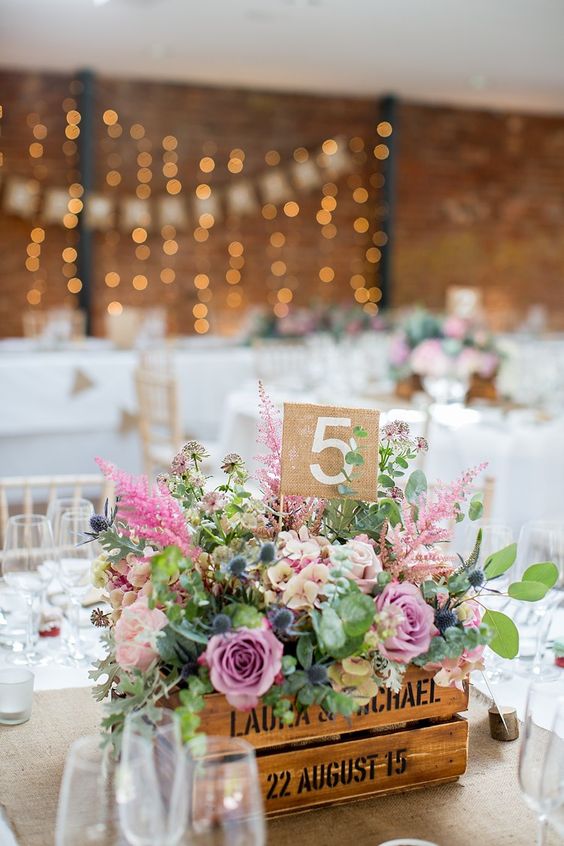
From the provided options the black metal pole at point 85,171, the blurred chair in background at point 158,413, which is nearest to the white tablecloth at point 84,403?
Result: the blurred chair in background at point 158,413

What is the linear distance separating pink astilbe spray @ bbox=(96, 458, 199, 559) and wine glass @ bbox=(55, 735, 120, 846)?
313 millimetres

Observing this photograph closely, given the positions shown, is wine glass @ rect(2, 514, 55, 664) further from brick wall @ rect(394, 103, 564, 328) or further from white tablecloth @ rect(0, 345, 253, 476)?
brick wall @ rect(394, 103, 564, 328)

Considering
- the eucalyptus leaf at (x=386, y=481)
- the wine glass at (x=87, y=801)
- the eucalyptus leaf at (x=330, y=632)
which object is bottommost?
the wine glass at (x=87, y=801)

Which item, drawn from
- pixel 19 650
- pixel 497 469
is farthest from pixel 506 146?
pixel 19 650

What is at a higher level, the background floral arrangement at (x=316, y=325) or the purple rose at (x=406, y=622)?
the background floral arrangement at (x=316, y=325)

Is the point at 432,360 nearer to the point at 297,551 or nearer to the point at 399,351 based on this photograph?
the point at 399,351

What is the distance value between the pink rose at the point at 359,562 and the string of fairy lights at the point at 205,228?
Answer: 6386 mm

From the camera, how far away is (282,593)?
1.08 m

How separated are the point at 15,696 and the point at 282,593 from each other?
47cm

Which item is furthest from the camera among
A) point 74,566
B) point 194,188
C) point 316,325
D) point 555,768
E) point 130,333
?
point 194,188

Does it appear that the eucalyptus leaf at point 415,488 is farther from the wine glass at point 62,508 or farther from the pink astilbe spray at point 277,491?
the wine glass at point 62,508

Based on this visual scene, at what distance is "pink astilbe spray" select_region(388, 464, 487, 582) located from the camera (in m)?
1.14

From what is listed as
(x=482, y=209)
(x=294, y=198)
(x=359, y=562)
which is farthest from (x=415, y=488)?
(x=482, y=209)

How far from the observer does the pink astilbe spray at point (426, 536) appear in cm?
114
